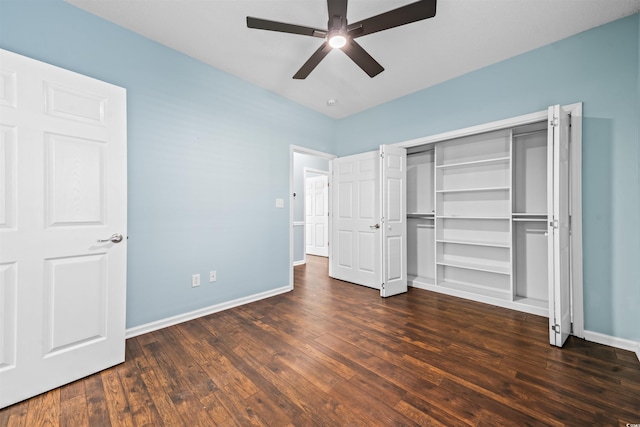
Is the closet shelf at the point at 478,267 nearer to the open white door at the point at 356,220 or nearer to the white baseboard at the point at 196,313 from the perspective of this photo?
the open white door at the point at 356,220

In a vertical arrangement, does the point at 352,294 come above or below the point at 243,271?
below

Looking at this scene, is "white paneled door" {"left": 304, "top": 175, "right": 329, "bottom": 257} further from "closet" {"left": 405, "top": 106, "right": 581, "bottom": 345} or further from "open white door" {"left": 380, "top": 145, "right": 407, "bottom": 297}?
"open white door" {"left": 380, "top": 145, "right": 407, "bottom": 297}

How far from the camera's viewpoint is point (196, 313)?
293 cm

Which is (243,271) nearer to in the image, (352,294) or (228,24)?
(352,294)

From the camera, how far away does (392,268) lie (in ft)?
12.3

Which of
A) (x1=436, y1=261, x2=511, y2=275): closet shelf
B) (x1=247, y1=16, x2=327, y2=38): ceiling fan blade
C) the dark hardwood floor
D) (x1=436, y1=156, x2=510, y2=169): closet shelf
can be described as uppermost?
(x1=247, y1=16, x2=327, y2=38): ceiling fan blade

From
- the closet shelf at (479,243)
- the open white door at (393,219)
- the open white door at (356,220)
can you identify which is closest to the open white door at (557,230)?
the closet shelf at (479,243)

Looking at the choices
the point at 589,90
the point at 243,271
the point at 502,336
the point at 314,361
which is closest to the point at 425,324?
the point at 502,336

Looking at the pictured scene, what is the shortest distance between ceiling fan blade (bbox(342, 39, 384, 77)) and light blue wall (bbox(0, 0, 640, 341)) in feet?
5.18

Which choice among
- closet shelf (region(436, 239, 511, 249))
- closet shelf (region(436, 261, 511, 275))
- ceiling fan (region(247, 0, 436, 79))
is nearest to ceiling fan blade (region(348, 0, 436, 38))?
ceiling fan (region(247, 0, 436, 79))

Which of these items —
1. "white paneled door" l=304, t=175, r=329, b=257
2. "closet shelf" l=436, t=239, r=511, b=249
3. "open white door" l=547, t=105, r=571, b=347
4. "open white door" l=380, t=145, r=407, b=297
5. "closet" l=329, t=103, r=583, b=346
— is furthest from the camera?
"white paneled door" l=304, t=175, r=329, b=257

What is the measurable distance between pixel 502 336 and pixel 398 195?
2.08 meters

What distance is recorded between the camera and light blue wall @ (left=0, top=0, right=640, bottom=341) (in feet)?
7.49

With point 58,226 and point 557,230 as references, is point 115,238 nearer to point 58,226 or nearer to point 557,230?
point 58,226
